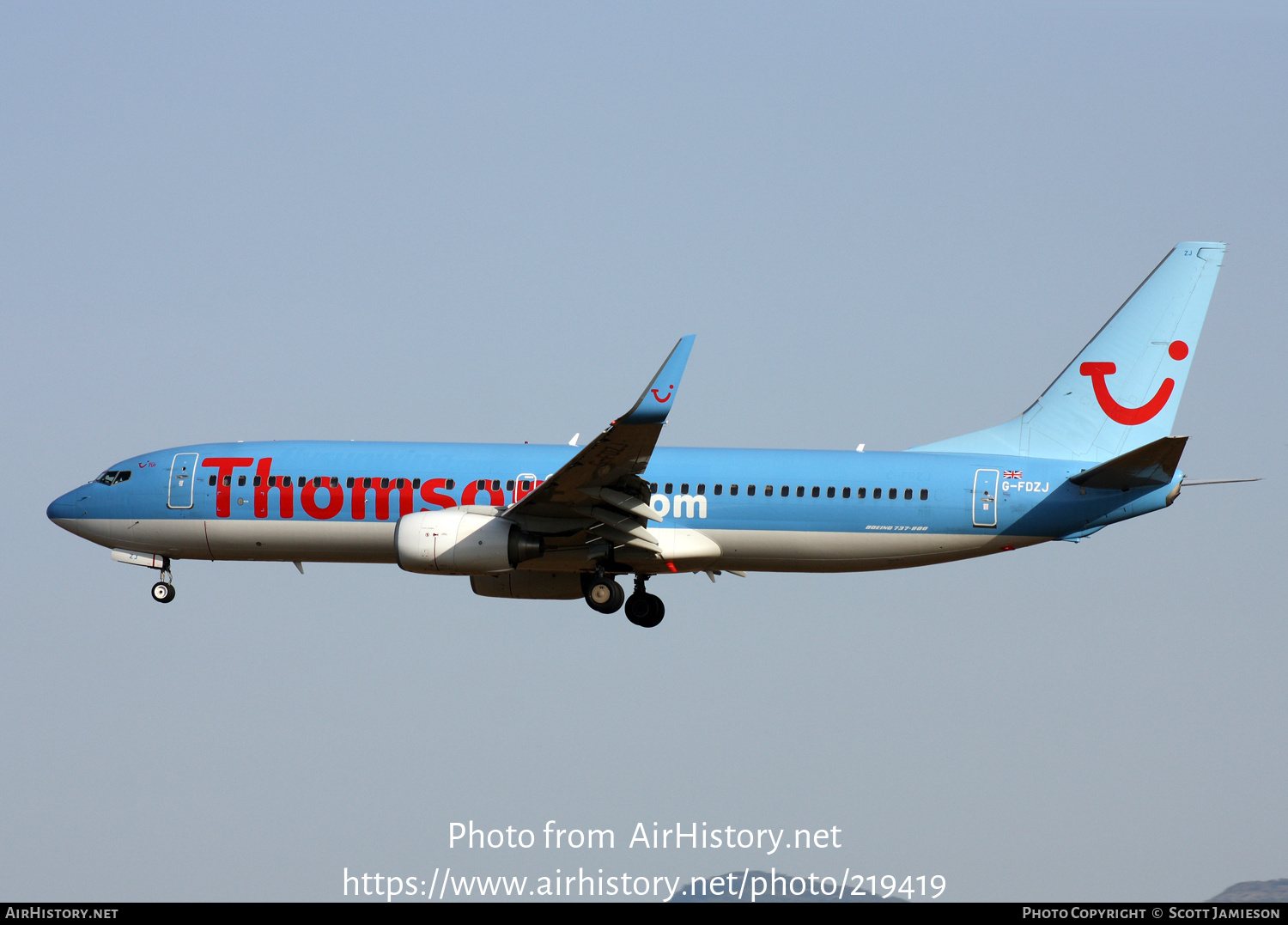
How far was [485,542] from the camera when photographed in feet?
127

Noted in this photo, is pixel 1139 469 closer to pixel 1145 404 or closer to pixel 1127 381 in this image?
pixel 1145 404

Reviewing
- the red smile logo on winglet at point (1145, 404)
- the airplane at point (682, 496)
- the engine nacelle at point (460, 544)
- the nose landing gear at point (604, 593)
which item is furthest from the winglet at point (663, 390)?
the red smile logo on winglet at point (1145, 404)

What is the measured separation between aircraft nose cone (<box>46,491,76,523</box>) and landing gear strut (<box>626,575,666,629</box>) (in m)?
16.3

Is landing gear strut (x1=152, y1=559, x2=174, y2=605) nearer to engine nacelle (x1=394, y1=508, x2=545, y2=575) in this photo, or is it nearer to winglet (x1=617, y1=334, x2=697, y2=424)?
engine nacelle (x1=394, y1=508, x2=545, y2=575)

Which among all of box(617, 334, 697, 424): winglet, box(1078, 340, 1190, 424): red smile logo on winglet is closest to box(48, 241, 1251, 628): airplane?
box(1078, 340, 1190, 424): red smile logo on winglet

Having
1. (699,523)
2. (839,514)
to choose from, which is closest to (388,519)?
(699,523)

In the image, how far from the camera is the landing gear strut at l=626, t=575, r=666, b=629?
137 feet

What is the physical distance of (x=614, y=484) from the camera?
37.7 m

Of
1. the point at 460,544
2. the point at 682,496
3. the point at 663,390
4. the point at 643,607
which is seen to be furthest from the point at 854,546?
the point at 460,544

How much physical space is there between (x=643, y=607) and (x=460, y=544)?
588cm

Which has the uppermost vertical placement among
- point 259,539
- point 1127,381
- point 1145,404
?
point 1127,381
